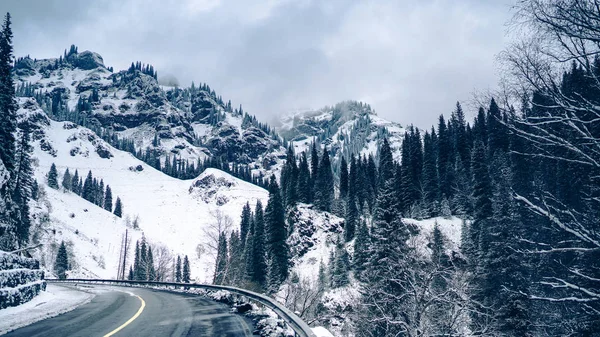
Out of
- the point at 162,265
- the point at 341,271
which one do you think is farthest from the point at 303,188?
the point at 162,265

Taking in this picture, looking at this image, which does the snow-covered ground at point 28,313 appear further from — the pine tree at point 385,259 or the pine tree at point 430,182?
the pine tree at point 430,182

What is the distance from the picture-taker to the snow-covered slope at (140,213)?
10506 cm

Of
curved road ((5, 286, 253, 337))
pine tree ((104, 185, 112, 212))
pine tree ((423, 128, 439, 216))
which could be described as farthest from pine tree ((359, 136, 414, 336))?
pine tree ((104, 185, 112, 212))

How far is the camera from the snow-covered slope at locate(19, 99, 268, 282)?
10506 cm

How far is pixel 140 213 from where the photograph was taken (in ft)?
530

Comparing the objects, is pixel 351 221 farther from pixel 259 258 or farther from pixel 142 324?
pixel 142 324

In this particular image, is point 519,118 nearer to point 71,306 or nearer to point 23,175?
point 71,306

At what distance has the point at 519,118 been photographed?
20.7 ft

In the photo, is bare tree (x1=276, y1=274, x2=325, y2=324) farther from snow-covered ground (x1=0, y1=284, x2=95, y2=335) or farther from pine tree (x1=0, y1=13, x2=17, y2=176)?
pine tree (x1=0, y1=13, x2=17, y2=176)

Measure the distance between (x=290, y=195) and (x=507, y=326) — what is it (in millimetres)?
64387

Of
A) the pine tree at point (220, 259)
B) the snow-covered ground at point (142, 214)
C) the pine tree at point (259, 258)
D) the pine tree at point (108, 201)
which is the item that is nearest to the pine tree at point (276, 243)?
the pine tree at point (259, 258)

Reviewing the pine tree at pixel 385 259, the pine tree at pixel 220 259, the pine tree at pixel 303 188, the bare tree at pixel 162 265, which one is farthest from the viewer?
the pine tree at pixel 303 188

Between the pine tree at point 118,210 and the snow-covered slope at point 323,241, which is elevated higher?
the pine tree at point 118,210

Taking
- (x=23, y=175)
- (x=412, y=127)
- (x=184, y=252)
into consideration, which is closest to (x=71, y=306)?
(x=23, y=175)
